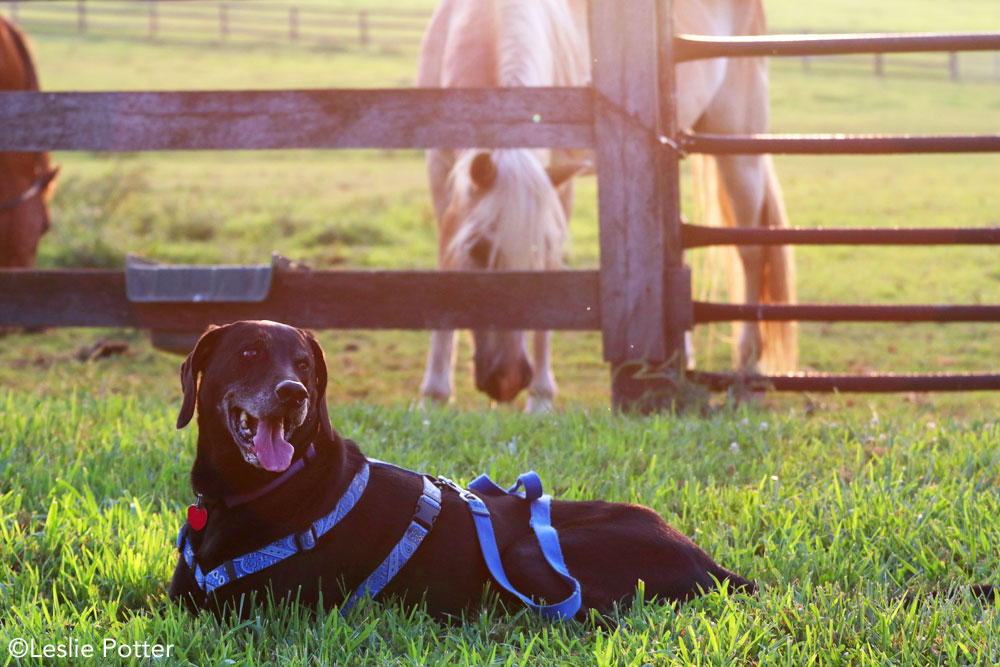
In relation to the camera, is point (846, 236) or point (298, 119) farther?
point (846, 236)

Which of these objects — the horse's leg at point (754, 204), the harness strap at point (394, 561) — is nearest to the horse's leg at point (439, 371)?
the horse's leg at point (754, 204)

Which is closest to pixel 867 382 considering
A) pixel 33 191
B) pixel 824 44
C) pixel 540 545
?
pixel 824 44

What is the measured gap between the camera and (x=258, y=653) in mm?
2262

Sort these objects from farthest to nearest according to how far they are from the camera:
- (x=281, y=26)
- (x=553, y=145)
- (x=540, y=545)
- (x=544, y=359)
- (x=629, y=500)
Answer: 1. (x=281, y=26)
2. (x=544, y=359)
3. (x=553, y=145)
4. (x=629, y=500)
5. (x=540, y=545)

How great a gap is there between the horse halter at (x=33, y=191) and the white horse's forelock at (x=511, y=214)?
328cm

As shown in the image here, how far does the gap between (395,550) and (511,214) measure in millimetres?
2325

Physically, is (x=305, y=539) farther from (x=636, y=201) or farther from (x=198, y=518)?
(x=636, y=201)

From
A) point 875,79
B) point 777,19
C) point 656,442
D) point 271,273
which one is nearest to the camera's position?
point 656,442

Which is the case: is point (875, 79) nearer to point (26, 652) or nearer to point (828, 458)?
point (828, 458)

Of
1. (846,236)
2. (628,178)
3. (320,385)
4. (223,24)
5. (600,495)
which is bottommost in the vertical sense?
(600,495)

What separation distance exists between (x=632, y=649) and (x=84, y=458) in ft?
6.99

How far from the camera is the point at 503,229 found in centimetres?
459

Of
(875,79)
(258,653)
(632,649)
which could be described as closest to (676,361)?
(632,649)

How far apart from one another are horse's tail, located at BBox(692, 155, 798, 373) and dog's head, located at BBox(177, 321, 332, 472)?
13.6 feet
